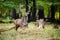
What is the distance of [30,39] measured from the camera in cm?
1255

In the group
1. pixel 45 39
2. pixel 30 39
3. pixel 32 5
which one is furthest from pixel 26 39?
pixel 32 5

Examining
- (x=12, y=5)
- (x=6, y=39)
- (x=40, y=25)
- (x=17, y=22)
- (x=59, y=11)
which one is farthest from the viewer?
(x=59, y=11)

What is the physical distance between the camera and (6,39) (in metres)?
12.1

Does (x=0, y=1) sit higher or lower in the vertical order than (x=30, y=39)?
higher

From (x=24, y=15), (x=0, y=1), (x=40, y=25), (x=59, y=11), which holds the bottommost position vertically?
(x=59, y=11)

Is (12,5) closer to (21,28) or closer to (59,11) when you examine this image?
(21,28)

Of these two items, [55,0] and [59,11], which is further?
[59,11]

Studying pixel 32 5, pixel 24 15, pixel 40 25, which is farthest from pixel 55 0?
pixel 24 15

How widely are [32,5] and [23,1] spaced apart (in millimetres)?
1267

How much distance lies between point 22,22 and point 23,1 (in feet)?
33.7

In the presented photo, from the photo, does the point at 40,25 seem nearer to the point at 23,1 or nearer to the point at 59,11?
the point at 23,1

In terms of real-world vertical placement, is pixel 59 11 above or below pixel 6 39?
below

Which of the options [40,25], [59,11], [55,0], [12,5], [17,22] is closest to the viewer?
[12,5]

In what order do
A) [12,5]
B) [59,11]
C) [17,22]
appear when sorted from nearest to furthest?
[12,5]
[17,22]
[59,11]
